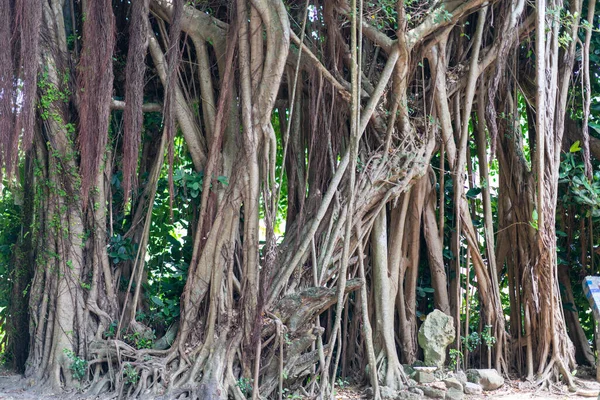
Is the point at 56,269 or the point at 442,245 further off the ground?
the point at 442,245

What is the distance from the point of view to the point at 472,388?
4641 mm

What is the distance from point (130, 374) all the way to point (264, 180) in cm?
141

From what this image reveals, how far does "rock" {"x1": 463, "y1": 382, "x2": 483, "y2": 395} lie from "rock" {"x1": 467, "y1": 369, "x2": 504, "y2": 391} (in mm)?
81

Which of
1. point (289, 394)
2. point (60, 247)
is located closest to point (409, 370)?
point (289, 394)

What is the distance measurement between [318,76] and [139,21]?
121 cm

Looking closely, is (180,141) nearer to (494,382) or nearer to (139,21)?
(139,21)

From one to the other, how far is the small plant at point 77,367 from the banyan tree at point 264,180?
1cm

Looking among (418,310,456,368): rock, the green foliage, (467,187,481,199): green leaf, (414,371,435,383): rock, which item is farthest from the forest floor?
(467,187,481,199): green leaf

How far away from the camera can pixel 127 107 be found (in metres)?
4.04

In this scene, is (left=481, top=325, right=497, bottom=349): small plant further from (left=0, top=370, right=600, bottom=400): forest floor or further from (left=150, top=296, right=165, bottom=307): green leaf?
(left=150, top=296, right=165, bottom=307): green leaf

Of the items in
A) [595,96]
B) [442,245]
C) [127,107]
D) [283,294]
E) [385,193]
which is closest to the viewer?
[127,107]

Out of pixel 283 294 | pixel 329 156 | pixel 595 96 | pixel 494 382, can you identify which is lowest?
pixel 494 382

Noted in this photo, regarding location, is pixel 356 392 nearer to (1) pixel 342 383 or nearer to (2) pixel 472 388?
(1) pixel 342 383

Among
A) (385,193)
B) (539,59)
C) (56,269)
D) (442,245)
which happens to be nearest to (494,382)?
(442,245)
